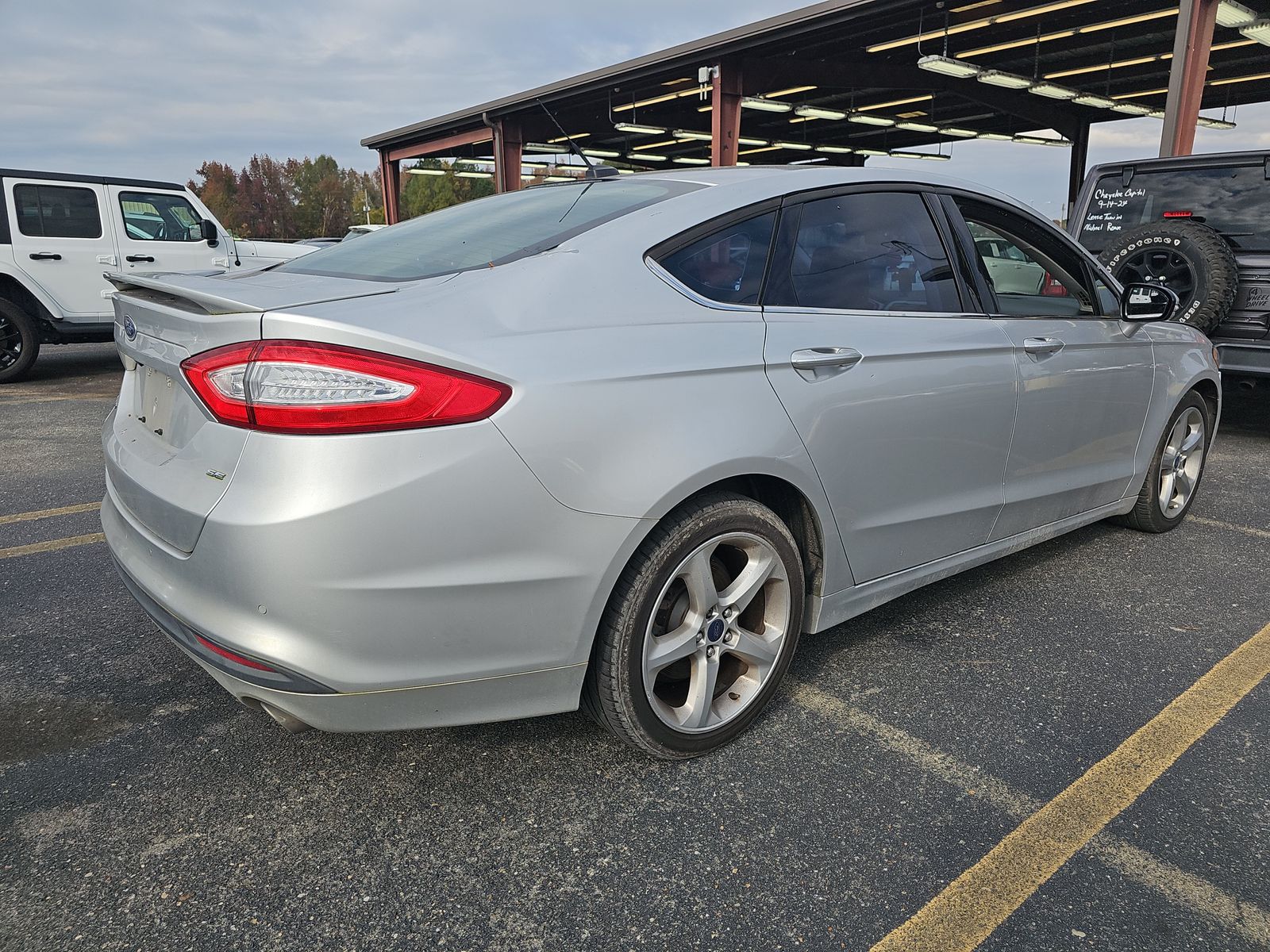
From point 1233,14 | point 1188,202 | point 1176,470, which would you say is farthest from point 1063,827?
point 1233,14

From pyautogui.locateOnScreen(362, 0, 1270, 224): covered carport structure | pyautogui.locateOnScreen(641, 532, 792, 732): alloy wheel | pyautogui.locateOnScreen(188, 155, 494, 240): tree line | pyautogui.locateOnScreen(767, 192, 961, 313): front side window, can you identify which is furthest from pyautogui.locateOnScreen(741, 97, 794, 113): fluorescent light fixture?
pyautogui.locateOnScreen(188, 155, 494, 240): tree line

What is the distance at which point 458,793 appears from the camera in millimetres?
2178

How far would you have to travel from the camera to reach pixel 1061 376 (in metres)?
3.21

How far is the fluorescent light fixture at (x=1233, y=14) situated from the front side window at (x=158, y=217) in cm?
1177

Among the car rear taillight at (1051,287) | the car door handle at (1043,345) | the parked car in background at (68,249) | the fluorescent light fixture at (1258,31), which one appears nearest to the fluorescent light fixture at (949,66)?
the fluorescent light fixture at (1258,31)

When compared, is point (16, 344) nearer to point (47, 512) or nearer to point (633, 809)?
point (47, 512)

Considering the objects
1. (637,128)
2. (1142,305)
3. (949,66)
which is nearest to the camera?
(1142,305)

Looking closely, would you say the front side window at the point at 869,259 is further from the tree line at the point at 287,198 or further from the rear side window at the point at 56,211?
the tree line at the point at 287,198

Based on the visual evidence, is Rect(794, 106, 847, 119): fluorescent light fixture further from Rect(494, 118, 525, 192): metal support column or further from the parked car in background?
the parked car in background

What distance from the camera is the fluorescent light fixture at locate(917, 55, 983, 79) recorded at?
13.7 meters

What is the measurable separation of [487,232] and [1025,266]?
2.21 metres

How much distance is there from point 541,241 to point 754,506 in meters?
0.86

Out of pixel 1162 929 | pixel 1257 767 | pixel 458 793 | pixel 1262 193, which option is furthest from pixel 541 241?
pixel 1262 193

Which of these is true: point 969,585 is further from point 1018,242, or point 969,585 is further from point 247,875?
point 247,875
